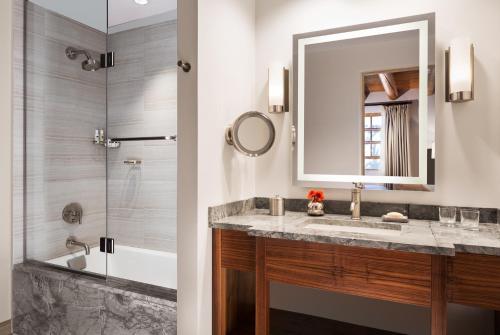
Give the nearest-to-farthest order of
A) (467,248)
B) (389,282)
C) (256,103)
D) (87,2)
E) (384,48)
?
(467,248), (389,282), (384,48), (256,103), (87,2)

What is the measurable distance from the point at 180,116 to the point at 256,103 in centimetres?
66

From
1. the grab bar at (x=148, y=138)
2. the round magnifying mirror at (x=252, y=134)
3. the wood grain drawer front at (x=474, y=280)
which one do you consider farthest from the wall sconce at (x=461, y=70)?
the grab bar at (x=148, y=138)

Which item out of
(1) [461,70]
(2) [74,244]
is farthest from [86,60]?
(1) [461,70]

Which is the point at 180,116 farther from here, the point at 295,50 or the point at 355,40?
the point at 355,40

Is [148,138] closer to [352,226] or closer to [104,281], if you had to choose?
[104,281]

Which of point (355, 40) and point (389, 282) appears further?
point (355, 40)

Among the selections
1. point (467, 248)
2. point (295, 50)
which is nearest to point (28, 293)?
point (295, 50)

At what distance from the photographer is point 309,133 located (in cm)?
210

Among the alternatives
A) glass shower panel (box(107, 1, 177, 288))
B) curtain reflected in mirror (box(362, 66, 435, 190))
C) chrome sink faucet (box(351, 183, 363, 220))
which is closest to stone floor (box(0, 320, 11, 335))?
glass shower panel (box(107, 1, 177, 288))

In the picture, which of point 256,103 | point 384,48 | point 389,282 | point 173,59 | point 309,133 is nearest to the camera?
point 389,282

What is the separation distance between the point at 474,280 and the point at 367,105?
1.03 meters

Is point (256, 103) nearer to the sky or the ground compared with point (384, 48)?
nearer to the ground

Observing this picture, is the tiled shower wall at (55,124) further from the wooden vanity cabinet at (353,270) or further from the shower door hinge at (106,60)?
the wooden vanity cabinet at (353,270)

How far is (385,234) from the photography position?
1556 mm
